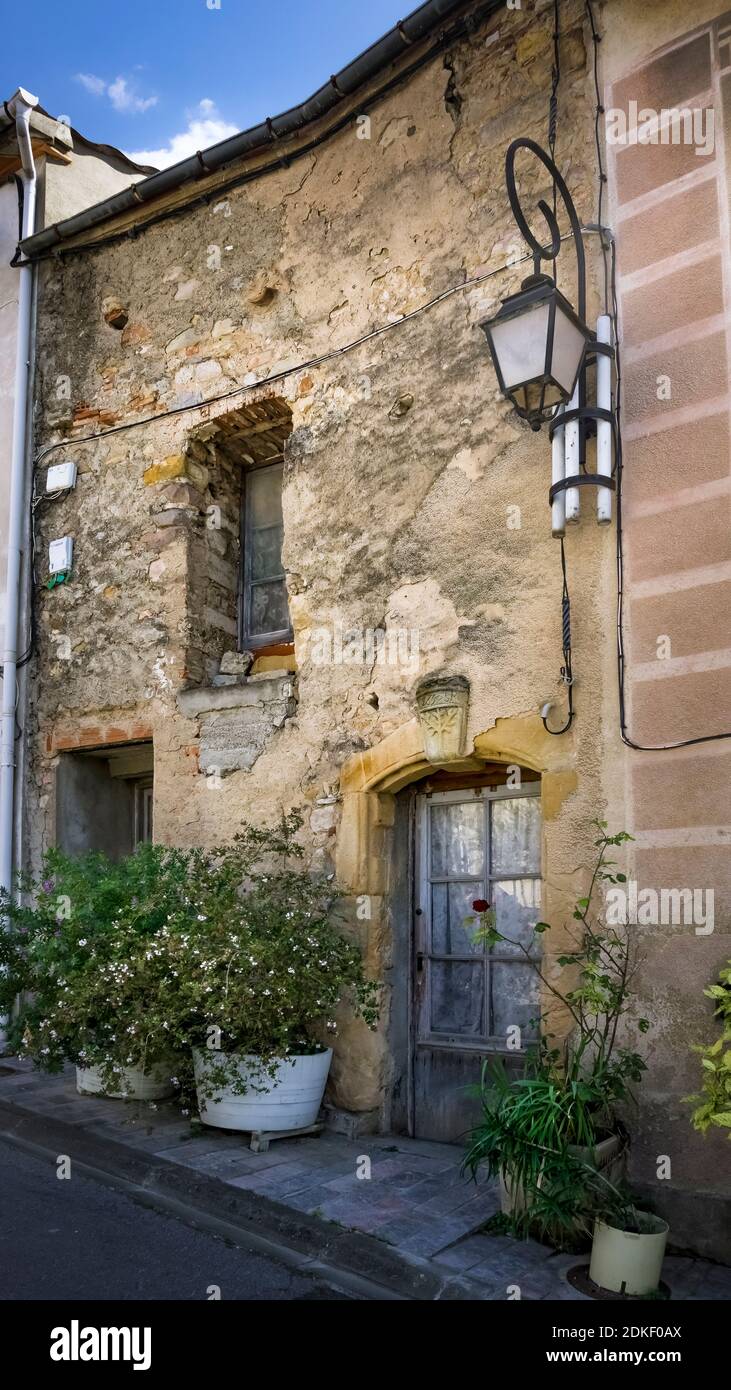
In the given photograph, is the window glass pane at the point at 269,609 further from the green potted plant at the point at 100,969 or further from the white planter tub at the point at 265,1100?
the white planter tub at the point at 265,1100

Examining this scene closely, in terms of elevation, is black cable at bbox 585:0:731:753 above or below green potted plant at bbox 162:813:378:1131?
above

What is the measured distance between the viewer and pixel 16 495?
23.1 feet

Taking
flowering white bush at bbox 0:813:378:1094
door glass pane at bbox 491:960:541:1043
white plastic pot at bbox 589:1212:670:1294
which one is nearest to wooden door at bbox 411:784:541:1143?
door glass pane at bbox 491:960:541:1043

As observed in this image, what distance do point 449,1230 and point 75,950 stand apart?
7.18 feet

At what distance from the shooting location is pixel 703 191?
4.29 m

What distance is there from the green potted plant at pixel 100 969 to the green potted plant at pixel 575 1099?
59.4 inches

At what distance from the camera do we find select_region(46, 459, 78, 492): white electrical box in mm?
6918

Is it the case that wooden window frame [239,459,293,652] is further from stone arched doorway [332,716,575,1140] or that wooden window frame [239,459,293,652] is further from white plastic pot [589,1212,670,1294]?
white plastic pot [589,1212,670,1294]

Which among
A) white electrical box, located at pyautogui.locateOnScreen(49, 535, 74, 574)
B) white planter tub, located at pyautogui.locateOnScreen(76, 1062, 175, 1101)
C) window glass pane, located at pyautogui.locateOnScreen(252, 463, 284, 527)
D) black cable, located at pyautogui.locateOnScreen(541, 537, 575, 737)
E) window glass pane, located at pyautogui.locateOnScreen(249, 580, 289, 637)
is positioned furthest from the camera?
white electrical box, located at pyautogui.locateOnScreen(49, 535, 74, 574)

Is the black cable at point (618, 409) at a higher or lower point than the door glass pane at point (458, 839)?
higher

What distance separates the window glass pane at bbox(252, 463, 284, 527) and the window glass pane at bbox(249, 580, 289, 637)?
0.43m

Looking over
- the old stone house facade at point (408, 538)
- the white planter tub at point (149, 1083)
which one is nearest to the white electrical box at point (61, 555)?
the old stone house facade at point (408, 538)

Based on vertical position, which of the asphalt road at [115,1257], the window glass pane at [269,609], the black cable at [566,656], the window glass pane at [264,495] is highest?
the window glass pane at [264,495]

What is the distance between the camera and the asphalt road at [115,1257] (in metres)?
3.29
